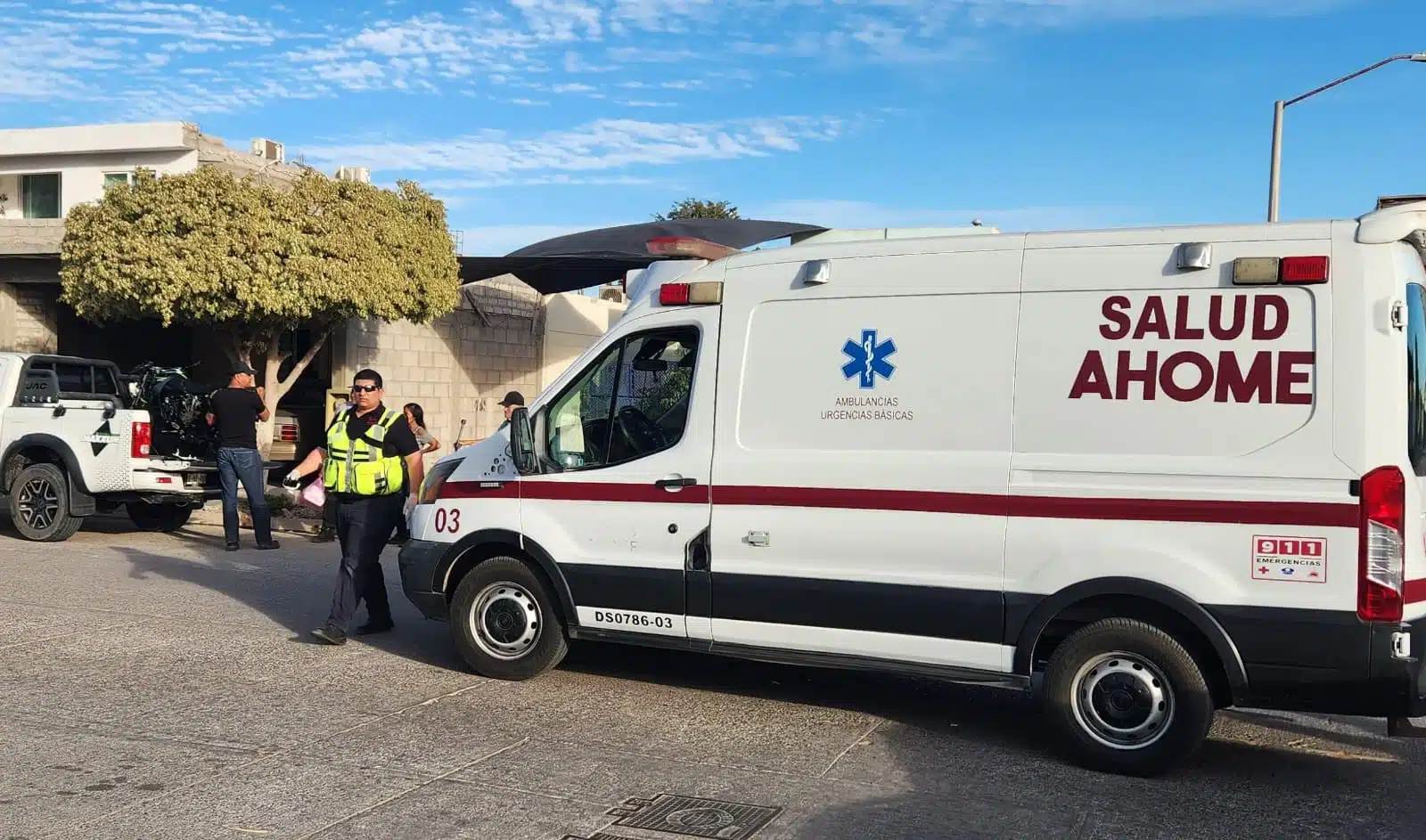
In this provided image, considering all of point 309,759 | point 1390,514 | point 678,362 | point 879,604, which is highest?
point 678,362

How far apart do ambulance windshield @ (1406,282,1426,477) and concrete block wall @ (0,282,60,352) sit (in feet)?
79.9

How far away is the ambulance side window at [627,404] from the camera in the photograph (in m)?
6.74

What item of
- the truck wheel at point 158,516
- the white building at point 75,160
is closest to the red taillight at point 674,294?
the truck wheel at point 158,516

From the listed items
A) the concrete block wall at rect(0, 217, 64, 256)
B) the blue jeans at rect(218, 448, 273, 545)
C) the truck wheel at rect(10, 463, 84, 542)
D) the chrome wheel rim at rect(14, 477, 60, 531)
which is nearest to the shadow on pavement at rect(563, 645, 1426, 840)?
the blue jeans at rect(218, 448, 273, 545)

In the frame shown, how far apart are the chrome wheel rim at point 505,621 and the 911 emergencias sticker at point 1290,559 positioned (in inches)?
146

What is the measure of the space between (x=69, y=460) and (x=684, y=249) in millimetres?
8523

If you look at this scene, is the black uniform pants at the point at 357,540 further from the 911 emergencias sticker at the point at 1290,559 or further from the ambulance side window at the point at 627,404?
the 911 emergencias sticker at the point at 1290,559

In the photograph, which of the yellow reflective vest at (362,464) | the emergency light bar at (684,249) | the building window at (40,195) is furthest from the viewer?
the building window at (40,195)

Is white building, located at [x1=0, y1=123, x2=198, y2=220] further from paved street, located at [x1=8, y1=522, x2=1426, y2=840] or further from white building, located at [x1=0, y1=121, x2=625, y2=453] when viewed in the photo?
paved street, located at [x1=8, y1=522, x2=1426, y2=840]

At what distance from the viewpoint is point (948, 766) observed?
5766mm

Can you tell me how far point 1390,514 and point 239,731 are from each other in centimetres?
508

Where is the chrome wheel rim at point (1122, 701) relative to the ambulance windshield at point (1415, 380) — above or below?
below

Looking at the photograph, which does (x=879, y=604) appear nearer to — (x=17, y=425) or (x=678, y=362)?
(x=678, y=362)

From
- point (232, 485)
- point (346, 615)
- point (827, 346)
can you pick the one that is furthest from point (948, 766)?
point (232, 485)
